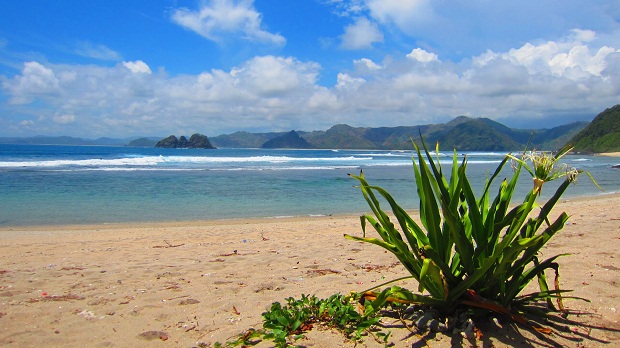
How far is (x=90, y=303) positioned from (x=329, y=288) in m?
2.12

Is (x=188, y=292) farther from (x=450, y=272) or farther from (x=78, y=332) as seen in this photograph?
(x=450, y=272)

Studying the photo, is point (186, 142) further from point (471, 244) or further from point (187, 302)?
point (471, 244)

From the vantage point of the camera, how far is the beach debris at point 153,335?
9.66 ft

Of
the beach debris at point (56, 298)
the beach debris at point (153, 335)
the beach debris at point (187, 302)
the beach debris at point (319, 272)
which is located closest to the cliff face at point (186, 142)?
the beach debris at point (319, 272)

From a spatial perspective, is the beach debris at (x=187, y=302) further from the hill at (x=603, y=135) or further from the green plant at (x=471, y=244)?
the hill at (x=603, y=135)

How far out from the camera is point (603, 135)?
107m

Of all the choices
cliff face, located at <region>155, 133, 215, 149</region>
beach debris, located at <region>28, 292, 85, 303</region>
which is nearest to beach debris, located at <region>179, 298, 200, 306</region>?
beach debris, located at <region>28, 292, 85, 303</region>

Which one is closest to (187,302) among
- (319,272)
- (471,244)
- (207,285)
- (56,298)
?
(207,285)

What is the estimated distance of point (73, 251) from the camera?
673 cm

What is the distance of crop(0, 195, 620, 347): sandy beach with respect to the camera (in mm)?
2848

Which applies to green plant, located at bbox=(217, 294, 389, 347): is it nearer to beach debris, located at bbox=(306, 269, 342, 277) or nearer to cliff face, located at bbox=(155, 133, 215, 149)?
beach debris, located at bbox=(306, 269, 342, 277)

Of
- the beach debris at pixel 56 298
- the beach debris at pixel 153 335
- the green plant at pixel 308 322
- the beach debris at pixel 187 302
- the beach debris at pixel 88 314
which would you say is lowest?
the beach debris at pixel 56 298

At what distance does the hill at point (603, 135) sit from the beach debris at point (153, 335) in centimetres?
11330

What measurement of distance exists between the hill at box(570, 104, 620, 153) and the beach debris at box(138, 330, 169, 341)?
372 ft
